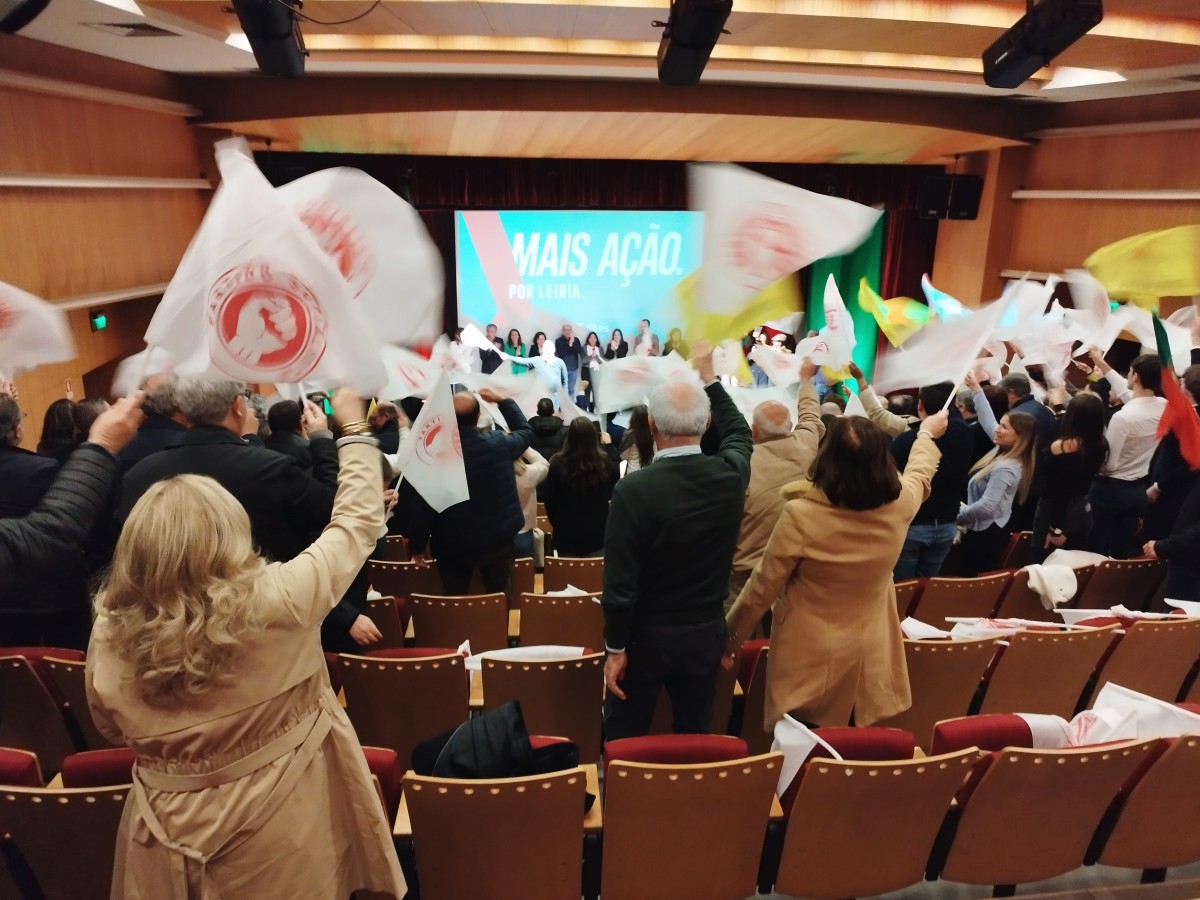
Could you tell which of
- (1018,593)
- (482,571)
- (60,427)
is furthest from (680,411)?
(60,427)

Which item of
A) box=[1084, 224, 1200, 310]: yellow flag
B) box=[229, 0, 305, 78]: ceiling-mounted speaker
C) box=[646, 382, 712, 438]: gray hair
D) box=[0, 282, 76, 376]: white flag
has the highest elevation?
box=[229, 0, 305, 78]: ceiling-mounted speaker

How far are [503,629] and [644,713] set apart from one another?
2.92 feet

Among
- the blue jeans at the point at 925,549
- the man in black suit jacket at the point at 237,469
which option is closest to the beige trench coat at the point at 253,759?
the man in black suit jacket at the point at 237,469

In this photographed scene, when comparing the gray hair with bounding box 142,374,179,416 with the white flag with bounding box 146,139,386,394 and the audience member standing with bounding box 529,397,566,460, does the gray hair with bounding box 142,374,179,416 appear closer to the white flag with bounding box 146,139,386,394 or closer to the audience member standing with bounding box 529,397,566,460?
the white flag with bounding box 146,139,386,394

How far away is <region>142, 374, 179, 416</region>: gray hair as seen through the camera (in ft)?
9.14

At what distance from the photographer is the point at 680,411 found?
2.29 meters

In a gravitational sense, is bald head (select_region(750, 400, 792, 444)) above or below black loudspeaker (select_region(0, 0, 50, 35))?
below

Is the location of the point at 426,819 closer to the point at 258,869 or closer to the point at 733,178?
the point at 258,869

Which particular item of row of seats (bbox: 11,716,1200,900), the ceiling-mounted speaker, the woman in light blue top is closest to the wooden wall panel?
the ceiling-mounted speaker

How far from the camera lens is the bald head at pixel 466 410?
3.37 metres

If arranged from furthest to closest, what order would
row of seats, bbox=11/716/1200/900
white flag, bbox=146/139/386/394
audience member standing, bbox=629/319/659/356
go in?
1. audience member standing, bbox=629/319/659/356
2. white flag, bbox=146/139/386/394
3. row of seats, bbox=11/716/1200/900

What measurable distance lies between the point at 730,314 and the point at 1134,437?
2.70 meters

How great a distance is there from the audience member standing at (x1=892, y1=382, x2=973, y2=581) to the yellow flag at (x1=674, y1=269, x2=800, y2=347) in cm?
88

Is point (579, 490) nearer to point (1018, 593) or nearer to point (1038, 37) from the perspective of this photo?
point (1018, 593)
